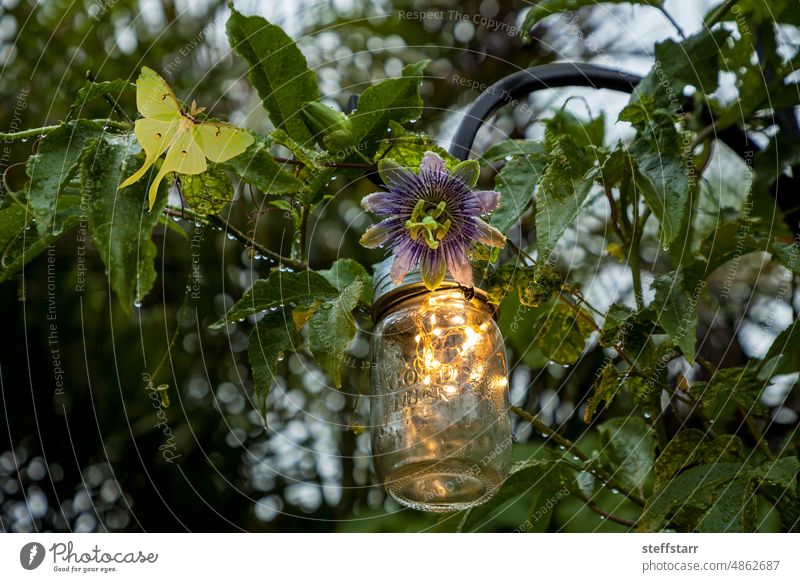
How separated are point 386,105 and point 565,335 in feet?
0.91

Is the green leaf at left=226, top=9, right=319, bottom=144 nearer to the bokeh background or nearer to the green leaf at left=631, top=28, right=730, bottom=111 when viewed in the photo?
the green leaf at left=631, top=28, right=730, bottom=111

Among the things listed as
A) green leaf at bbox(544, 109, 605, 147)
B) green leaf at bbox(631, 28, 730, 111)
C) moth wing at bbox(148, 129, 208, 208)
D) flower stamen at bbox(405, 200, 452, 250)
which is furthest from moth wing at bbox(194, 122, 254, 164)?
green leaf at bbox(544, 109, 605, 147)

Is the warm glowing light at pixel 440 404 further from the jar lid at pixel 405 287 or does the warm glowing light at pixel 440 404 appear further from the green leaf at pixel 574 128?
the green leaf at pixel 574 128

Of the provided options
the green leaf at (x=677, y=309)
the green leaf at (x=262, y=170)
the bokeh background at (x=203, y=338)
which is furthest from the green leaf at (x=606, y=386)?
the bokeh background at (x=203, y=338)

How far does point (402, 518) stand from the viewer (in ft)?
4.29

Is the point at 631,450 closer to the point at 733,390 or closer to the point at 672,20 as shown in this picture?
the point at 733,390

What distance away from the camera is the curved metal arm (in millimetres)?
750

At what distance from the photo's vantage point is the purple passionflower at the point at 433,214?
628 mm

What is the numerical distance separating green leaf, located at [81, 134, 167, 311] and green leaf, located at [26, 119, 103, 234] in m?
0.01

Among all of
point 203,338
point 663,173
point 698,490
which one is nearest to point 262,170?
point 663,173

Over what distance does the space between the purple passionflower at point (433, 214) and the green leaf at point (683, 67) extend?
0.78ft

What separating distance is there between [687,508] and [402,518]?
570mm
